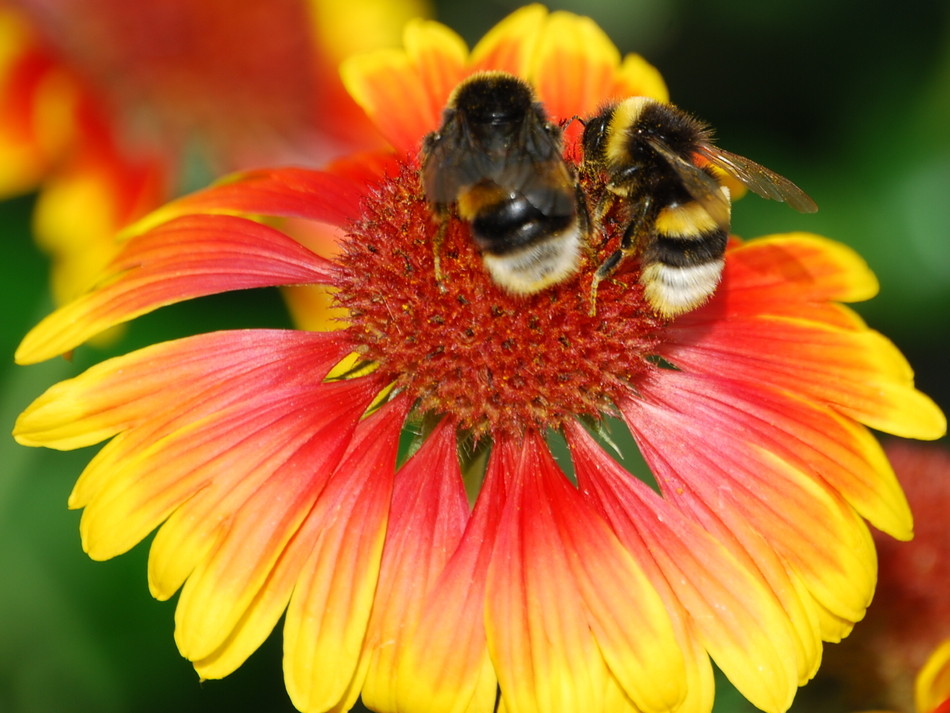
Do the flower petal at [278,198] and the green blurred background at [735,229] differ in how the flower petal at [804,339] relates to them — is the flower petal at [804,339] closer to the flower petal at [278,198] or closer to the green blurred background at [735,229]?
the flower petal at [278,198]

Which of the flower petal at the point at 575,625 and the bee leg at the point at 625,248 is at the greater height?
the bee leg at the point at 625,248

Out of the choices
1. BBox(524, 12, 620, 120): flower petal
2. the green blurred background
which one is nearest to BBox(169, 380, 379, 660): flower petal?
BBox(524, 12, 620, 120): flower petal

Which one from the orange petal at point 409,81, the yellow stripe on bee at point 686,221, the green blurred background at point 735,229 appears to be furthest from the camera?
the green blurred background at point 735,229

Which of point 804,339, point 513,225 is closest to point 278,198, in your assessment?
point 513,225

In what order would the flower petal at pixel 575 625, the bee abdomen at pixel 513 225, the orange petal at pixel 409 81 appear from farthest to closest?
the orange petal at pixel 409 81 < the bee abdomen at pixel 513 225 < the flower petal at pixel 575 625

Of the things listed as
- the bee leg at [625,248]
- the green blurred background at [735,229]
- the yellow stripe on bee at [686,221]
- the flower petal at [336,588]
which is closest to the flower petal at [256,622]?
the flower petal at [336,588]

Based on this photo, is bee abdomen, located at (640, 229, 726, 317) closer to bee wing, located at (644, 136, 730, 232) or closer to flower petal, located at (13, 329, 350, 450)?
bee wing, located at (644, 136, 730, 232)

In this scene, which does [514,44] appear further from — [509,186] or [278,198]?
[509,186]

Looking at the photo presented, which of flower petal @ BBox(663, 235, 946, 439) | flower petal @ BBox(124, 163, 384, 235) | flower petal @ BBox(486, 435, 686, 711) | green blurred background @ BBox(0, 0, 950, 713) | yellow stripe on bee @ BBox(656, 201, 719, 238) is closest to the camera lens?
flower petal @ BBox(486, 435, 686, 711)

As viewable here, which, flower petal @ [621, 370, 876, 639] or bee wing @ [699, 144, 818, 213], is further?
bee wing @ [699, 144, 818, 213]
